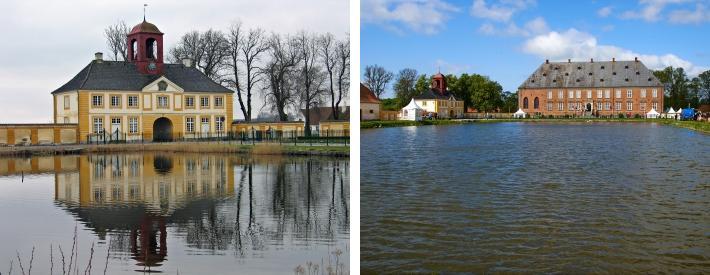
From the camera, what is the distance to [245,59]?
17.0 ft

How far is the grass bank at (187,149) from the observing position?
17.8 feet

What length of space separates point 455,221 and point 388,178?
1744 mm

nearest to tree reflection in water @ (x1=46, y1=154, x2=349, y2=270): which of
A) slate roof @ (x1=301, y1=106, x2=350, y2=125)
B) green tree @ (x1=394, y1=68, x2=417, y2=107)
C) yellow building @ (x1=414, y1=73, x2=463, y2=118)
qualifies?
slate roof @ (x1=301, y1=106, x2=350, y2=125)

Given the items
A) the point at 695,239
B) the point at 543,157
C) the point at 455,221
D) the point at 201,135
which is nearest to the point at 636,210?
the point at 695,239

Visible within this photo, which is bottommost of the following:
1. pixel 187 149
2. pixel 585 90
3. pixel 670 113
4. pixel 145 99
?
pixel 187 149

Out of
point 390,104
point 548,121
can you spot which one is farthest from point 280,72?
point 548,121

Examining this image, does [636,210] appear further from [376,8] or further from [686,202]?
[376,8]

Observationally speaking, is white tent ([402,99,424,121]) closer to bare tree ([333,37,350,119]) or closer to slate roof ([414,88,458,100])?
slate roof ([414,88,458,100])

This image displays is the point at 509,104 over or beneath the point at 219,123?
over

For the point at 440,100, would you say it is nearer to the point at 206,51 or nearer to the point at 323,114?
the point at 206,51

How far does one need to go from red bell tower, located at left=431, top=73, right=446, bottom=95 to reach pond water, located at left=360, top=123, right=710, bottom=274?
568 mm

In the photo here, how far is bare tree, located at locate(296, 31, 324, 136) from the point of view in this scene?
4473 millimetres

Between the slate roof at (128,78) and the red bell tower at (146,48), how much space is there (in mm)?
64

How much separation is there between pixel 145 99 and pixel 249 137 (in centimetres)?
120
